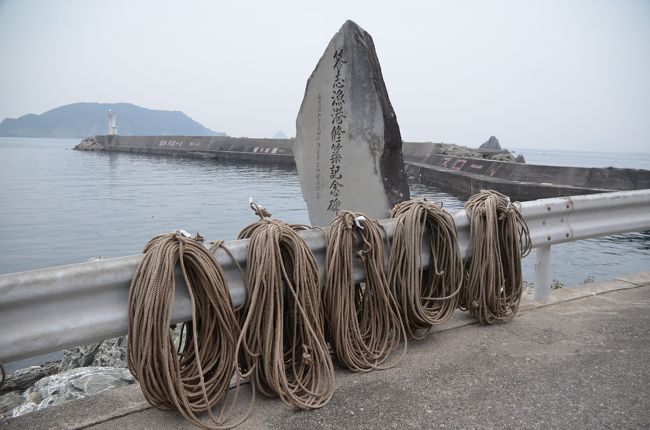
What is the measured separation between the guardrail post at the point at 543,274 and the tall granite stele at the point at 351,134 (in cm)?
113

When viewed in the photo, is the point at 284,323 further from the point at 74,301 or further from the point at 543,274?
the point at 543,274

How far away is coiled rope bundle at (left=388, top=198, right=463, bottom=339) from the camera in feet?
8.21

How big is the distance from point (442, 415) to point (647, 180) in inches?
577

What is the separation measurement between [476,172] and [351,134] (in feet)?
59.8

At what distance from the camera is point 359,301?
99.2 inches

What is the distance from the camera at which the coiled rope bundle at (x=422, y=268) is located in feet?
8.21

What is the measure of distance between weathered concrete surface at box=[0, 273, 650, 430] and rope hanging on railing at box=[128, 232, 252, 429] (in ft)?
0.39

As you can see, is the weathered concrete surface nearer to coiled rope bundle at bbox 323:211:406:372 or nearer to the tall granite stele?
coiled rope bundle at bbox 323:211:406:372

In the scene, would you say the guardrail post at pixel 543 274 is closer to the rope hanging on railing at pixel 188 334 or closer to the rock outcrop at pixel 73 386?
the rope hanging on railing at pixel 188 334

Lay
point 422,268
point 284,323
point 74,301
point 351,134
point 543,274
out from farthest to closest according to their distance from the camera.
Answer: point 351,134 → point 543,274 → point 422,268 → point 284,323 → point 74,301

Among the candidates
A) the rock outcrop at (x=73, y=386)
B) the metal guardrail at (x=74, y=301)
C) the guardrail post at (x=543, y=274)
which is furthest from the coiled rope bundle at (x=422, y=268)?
the rock outcrop at (x=73, y=386)

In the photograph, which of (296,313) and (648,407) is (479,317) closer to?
(648,407)

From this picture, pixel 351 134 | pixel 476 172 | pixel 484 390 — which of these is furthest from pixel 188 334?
pixel 476 172

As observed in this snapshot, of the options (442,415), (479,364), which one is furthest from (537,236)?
(442,415)
